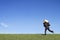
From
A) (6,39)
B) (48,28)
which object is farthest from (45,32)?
(6,39)

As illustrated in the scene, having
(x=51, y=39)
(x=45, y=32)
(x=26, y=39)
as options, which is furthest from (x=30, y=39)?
(x=45, y=32)

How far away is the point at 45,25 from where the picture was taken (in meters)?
28.9

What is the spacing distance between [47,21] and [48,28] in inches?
46.2

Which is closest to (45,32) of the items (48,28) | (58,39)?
(48,28)

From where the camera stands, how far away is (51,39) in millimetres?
23703

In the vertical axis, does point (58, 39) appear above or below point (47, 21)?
below

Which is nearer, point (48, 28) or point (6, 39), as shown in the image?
point (6, 39)

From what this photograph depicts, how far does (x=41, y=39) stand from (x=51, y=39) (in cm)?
116

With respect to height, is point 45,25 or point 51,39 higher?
point 45,25

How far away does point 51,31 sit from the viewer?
30188 mm

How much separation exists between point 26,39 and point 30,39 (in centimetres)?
47

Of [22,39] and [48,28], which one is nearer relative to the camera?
[22,39]

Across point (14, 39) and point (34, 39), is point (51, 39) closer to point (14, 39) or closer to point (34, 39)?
point (34, 39)

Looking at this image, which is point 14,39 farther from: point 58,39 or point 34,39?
point 58,39
